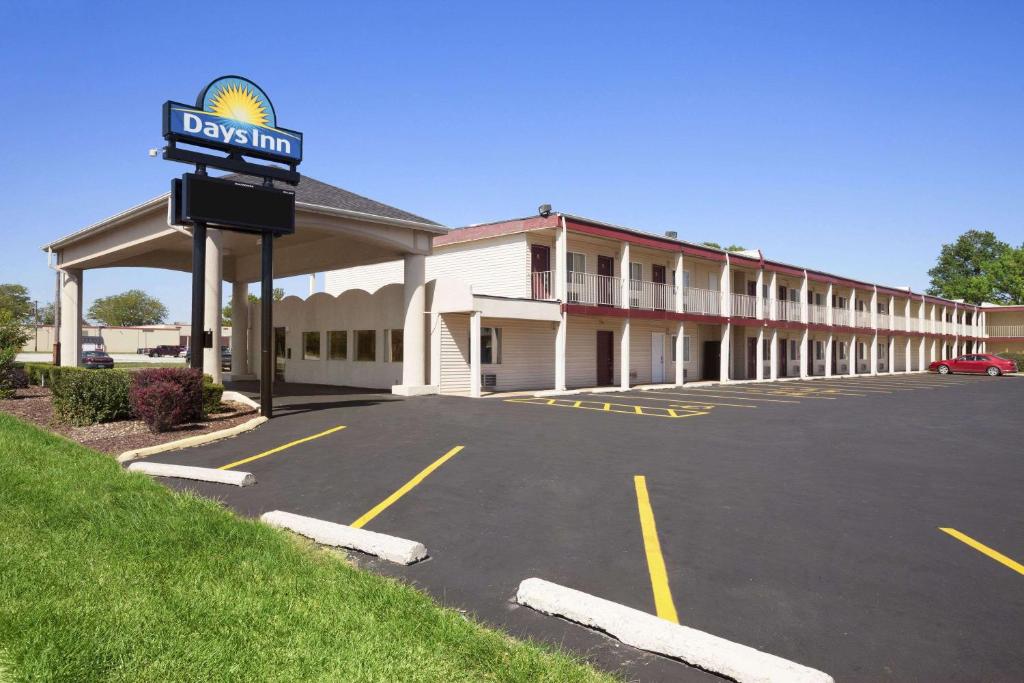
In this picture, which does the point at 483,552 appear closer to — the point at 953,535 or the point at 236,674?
the point at 236,674

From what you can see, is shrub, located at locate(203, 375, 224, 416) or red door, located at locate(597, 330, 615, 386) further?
red door, located at locate(597, 330, 615, 386)

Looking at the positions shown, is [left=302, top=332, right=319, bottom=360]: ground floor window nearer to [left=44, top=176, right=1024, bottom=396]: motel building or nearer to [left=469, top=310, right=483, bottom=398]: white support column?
[left=44, top=176, right=1024, bottom=396]: motel building

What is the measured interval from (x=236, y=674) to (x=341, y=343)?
24201mm

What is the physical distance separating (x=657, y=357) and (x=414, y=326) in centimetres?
1336

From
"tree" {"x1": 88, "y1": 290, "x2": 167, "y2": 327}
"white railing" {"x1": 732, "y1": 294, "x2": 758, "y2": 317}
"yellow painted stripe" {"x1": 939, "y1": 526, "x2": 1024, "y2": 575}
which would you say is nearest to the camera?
"yellow painted stripe" {"x1": 939, "y1": 526, "x2": 1024, "y2": 575}

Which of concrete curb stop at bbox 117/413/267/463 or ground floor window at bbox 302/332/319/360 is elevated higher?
ground floor window at bbox 302/332/319/360

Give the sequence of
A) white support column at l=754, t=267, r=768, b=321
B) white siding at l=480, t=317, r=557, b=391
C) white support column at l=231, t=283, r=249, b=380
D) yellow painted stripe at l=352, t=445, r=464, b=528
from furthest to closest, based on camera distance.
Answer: white support column at l=754, t=267, r=768, b=321 < white support column at l=231, t=283, r=249, b=380 < white siding at l=480, t=317, r=557, b=391 < yellow painted stripe at l=352, t=445, r=464, b=528

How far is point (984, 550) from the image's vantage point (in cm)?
577

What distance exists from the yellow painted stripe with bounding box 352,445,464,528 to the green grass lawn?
994mm

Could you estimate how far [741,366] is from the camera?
1396 inches

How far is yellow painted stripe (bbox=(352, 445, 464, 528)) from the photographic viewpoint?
680 cm

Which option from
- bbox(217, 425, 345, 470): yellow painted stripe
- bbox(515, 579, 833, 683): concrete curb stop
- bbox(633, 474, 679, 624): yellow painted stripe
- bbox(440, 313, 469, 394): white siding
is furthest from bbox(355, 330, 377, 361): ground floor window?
bbox(515, 579, 833, 683): concrete curb stop

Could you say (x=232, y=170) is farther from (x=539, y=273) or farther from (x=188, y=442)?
(x=539, y=273)

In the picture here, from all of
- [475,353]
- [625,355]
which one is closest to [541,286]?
[625,355]
